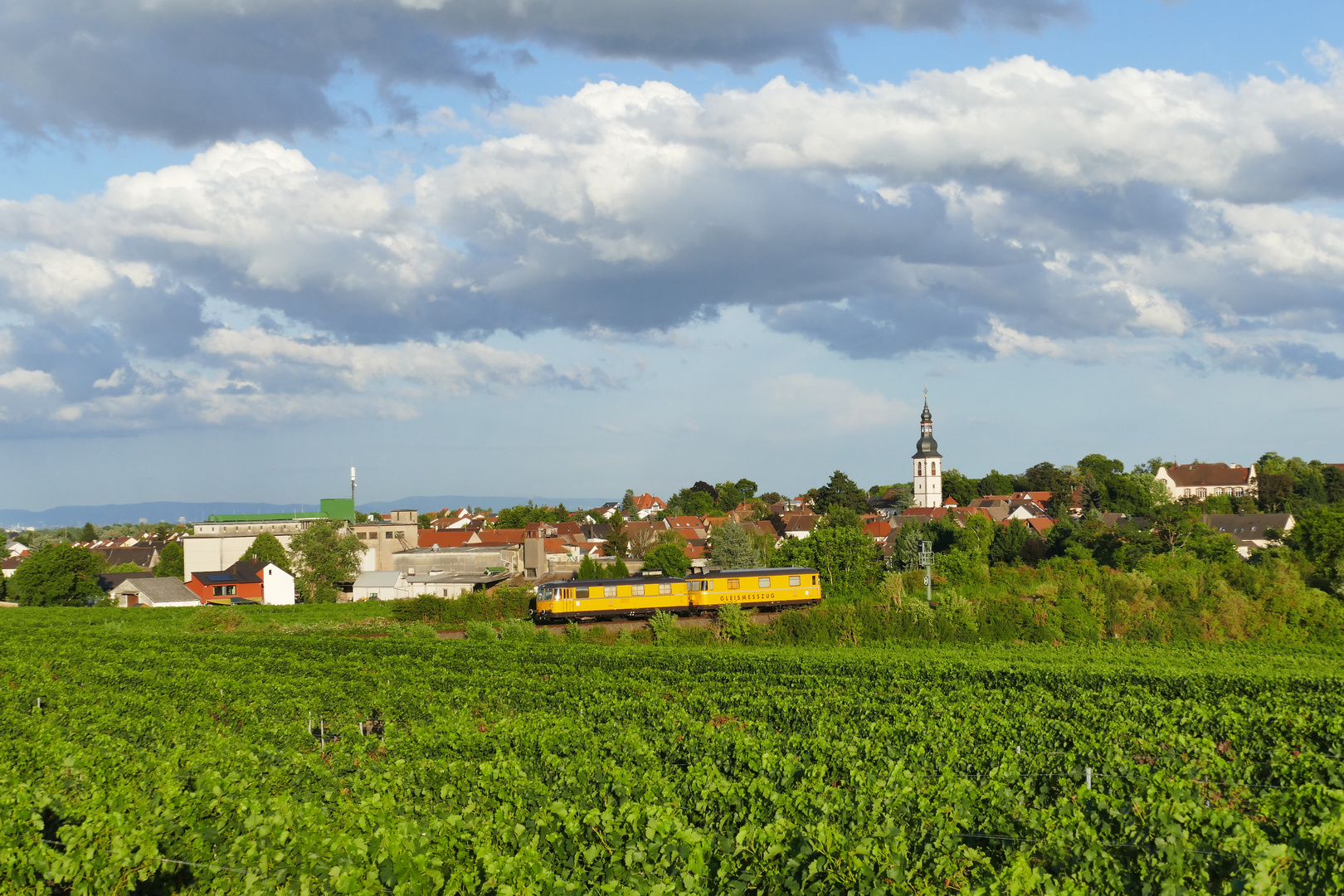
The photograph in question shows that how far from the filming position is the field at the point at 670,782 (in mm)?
10164

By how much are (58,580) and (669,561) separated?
174 feet

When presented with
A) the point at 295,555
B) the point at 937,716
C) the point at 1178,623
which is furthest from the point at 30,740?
the point at 295,555

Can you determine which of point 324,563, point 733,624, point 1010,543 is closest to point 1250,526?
point 1010,543

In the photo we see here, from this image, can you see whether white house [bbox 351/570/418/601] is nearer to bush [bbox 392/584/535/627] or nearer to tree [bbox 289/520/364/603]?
tree [bbox 289/520/364/603]

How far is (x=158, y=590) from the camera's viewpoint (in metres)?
76.7

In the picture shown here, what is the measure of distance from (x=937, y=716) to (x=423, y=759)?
1215cm

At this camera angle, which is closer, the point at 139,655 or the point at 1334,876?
the point at 1334,876

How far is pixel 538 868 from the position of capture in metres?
9.76

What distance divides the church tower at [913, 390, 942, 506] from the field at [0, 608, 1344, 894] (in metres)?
118

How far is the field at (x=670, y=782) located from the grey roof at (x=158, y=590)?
160ft

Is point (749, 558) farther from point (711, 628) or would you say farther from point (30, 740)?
point (30, 740)

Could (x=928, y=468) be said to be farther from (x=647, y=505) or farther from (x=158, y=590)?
(x=158, y=590)

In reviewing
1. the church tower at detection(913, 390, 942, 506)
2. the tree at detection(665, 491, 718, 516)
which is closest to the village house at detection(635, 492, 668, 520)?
the tree at detection(665, 491, 718, 516)

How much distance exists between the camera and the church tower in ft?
484
